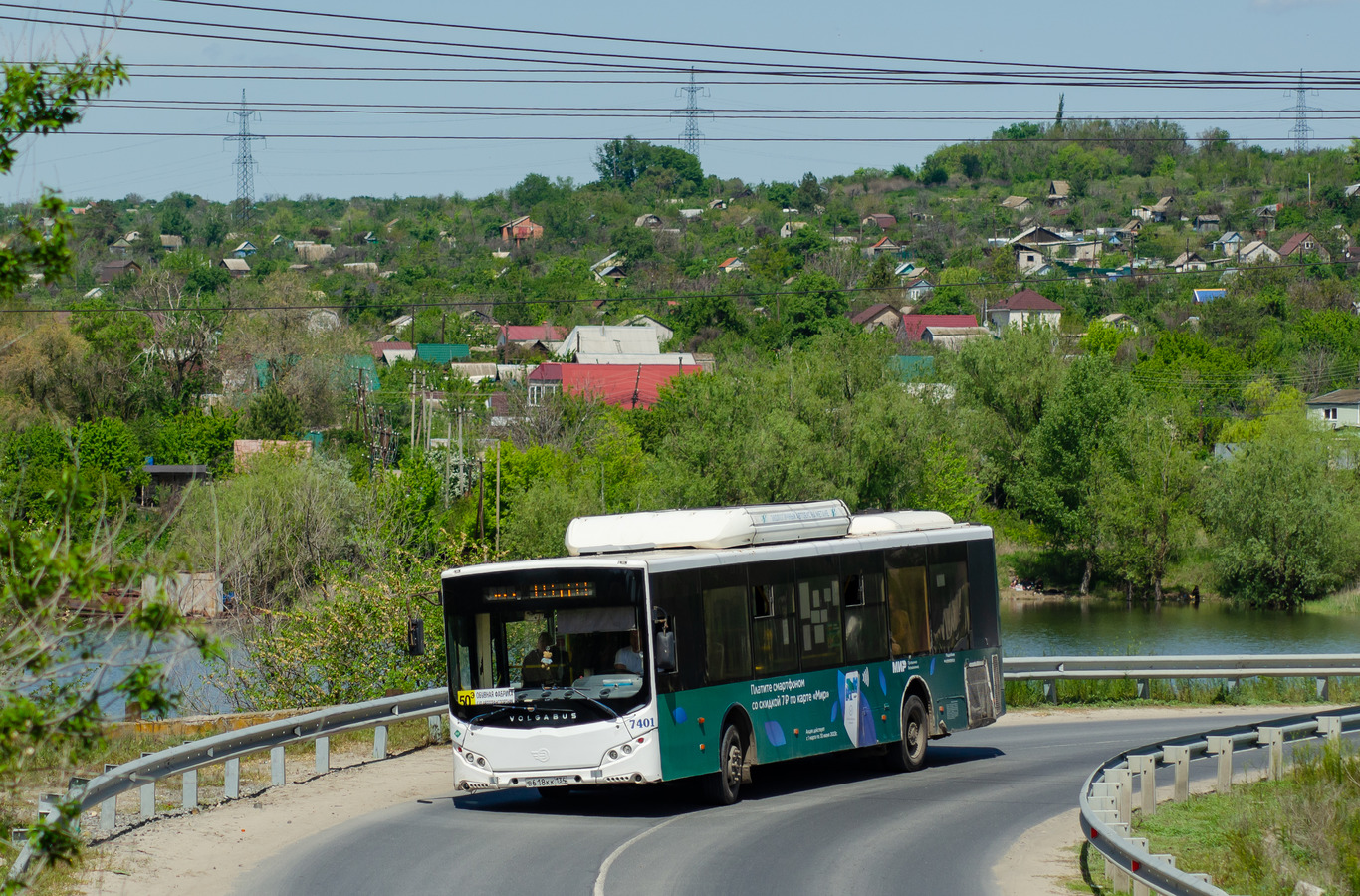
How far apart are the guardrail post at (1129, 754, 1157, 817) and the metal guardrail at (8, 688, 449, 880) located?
944 cm

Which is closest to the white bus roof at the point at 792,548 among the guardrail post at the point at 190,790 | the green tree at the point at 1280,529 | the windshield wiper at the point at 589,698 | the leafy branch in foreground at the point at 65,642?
the windshield wiper at the point at 589,698

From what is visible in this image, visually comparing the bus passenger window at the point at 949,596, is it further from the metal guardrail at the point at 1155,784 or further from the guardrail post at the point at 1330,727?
the guardrail post at the point at 1330,727

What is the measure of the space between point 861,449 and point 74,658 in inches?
2228

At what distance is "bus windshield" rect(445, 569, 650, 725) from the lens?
1566cm

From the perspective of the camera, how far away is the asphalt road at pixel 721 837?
41.7ft

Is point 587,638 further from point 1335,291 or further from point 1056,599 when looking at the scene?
point 1335,291

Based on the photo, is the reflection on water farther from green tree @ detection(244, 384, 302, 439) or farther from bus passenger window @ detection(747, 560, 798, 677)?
green tree @ detection(244, 384, 302, 439)

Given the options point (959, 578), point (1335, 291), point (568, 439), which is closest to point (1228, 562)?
point (568, 439)

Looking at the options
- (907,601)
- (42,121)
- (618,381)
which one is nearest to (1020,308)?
(618,381)

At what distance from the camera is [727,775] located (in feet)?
54.7

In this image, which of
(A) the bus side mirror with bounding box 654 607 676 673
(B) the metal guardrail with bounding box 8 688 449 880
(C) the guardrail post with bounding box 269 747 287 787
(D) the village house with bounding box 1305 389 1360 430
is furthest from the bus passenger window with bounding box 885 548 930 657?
(D) the village house with bounding box 1305 389 1360 430

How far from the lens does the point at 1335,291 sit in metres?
140

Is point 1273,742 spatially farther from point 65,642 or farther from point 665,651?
point 65,642

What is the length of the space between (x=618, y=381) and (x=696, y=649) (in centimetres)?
8460
